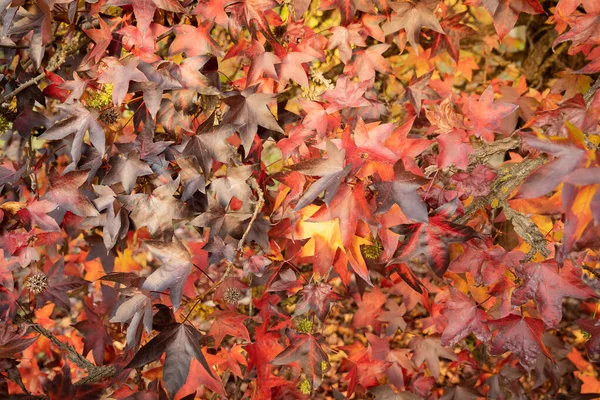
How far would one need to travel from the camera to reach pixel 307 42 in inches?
72.6

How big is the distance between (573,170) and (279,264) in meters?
1.01

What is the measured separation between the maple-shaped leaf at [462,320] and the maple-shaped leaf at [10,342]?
1283 millimetres

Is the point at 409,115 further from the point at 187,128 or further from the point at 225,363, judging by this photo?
the point at 225,363

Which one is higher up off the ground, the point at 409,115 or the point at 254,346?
the point at 409,115

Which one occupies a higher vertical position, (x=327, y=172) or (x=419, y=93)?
(x=327, y=172)

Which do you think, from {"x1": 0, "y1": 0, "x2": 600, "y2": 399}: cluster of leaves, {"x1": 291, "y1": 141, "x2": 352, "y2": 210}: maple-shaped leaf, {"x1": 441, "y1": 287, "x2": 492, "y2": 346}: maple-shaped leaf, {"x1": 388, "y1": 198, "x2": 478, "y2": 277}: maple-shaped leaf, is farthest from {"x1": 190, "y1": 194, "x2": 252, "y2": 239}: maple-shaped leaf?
{"x1": 441, "y1": 287, "x2": 492, "y2": 346}: maple-shaped leaf

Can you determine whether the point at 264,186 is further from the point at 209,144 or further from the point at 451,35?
the point at 451,35

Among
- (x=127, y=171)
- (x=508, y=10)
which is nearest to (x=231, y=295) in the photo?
(x=127, y=171)

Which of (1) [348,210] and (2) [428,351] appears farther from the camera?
(2) [428,351]

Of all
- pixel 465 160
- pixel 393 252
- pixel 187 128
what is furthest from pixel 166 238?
pixel 465 160

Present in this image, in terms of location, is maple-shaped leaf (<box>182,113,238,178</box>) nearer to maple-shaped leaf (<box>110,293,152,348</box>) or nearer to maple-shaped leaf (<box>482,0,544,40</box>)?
maple-shaped leaf (<box>110,293,152,348</box>)

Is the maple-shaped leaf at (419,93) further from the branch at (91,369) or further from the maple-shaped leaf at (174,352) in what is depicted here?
the branch at (91,369)

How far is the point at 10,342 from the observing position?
1725mm

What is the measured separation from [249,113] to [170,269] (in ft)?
1.68
